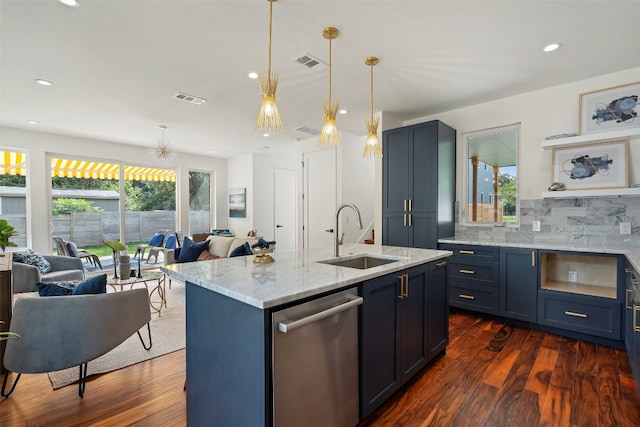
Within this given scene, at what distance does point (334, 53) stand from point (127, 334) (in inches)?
117

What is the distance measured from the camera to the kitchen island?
1.28m

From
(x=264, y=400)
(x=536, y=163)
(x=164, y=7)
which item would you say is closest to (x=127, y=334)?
(x=264, y=400)

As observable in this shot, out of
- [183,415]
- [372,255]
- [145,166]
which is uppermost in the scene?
[145,166]

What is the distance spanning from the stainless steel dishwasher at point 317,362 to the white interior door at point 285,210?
605 cm

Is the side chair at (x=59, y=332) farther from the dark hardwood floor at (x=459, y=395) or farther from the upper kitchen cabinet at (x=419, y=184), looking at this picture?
the upper kitchen cabinet at (x=419, y=184)

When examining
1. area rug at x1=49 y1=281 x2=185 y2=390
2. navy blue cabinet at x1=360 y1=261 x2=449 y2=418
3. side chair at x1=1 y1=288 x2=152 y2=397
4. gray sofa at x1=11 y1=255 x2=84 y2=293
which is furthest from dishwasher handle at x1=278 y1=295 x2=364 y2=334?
gray sofa at x1=11 y1=255 x2=84 y2=293

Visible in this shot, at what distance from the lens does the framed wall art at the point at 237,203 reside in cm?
754

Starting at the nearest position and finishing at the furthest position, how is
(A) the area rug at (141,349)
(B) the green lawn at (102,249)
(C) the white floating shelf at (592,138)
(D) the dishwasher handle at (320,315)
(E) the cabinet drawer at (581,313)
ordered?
(D) the dishwasher handle at (320,315) → (A) the area rug at (141,349) → (E) the cabinet drawer at (581,313) → (C) the white floating shelf at (592,138) → (B) the green lawn at (102,249)

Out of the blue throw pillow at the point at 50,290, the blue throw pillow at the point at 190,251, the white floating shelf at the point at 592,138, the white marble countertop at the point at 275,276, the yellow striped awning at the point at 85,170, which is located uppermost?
the yellow striped awning at the point at 85,170

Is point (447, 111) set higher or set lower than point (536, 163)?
higher

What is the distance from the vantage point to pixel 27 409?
1.96 m

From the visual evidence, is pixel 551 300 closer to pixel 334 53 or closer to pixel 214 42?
pixel 334 53

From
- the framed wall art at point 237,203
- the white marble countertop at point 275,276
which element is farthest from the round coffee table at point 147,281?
the framed wall art at point 237,203

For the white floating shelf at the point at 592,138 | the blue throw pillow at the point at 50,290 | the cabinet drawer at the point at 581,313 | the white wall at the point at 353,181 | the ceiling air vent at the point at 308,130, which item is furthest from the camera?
the white wall at the point at 353,181
